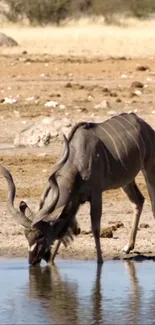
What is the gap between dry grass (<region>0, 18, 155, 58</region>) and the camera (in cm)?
3288

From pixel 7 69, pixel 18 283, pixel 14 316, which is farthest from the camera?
pixel 7 69

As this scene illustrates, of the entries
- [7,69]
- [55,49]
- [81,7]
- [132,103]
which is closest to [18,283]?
[132,103]

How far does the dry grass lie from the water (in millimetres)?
22660

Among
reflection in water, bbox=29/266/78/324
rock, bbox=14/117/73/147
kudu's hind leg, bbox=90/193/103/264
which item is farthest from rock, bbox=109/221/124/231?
rock, bbox=14/117/73/147

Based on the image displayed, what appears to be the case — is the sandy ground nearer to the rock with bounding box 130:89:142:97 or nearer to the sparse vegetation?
the rock with bounding box 130:89:142:97

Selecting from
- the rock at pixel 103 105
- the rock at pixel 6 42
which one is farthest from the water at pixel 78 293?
the rock at pixel 6 42

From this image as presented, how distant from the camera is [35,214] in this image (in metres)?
8.59

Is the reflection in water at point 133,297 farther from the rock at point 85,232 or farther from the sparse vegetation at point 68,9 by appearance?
the sparse vegetation at point 68,9

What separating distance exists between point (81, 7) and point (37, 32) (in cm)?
898

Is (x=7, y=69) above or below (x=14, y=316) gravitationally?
below

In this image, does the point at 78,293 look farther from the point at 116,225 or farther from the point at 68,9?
the point at 68,9

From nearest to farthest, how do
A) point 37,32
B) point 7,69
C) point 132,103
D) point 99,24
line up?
point 132,103, point 7,69, point 37,32, point 99,24

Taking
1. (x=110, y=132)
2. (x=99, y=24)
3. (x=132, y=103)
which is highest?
(x=110, y=132)

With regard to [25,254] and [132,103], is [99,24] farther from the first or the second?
[25,254]
